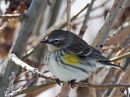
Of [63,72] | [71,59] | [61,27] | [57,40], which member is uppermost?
[61,27]

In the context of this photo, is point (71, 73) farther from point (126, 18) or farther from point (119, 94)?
point (126, 18)

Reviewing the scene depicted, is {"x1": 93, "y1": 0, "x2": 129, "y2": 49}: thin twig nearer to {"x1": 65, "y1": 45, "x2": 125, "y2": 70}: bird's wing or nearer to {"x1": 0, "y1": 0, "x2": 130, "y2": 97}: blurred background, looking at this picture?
{"x1": 0, "y1": 0, "x2": 130, "y2": 97}: blurred background

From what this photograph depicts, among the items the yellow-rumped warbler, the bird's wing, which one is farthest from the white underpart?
the bird's wing

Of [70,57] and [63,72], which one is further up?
[70,57]

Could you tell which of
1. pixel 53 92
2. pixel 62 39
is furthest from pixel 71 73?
pixel 53 92

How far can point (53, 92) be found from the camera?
3896 mm

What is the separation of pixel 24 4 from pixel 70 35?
Result: 0.44 m

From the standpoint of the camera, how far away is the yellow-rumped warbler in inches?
99.4

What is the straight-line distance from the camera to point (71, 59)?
102 inches

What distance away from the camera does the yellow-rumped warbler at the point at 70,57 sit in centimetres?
253

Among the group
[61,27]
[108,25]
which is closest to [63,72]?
[108,25]

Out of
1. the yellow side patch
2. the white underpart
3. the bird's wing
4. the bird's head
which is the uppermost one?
the bird's head

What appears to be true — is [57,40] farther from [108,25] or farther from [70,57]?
[108,25]

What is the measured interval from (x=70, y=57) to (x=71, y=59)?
0.02m
